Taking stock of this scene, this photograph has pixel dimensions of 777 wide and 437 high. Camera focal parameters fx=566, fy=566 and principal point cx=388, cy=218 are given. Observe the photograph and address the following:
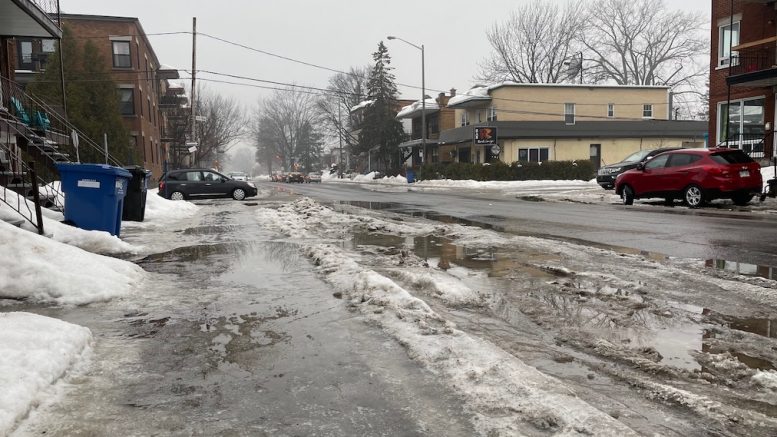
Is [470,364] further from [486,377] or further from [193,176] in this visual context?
[193,176]

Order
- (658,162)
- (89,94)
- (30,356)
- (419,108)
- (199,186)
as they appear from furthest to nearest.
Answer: (419,108) → (89,94) → (199,186) → (658,162) → (30,356)

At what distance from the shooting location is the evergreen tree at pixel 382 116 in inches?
2324

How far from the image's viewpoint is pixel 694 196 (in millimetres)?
16547

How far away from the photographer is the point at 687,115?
68.8 m

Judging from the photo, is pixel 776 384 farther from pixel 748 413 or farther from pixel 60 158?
pixel 60 158

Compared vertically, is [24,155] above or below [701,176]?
above

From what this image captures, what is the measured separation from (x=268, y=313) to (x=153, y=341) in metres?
1.09

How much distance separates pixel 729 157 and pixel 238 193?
18889 mm

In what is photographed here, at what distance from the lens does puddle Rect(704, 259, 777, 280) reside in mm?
6637

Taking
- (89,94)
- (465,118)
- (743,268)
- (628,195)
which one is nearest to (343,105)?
(465,118)

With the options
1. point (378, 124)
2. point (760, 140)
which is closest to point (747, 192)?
point (760, 140)

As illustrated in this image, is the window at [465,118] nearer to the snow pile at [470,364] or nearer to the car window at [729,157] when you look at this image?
the car window at [729,157]

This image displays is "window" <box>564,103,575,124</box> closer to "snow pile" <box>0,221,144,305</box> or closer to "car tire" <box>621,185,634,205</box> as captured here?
"car tire" <box>621,185,634,205</box>

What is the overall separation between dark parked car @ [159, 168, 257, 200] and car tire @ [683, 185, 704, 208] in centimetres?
1722
